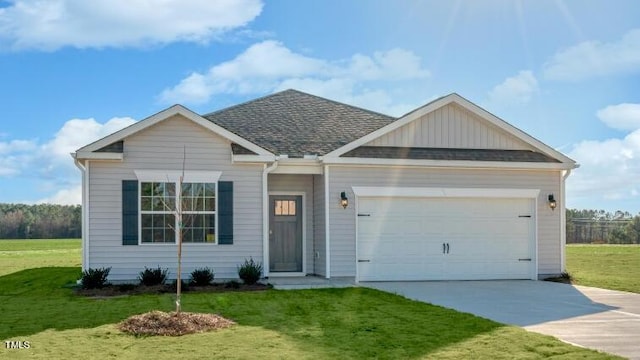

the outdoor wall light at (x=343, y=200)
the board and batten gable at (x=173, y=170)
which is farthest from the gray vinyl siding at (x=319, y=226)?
the board and batten gable at (x=173, y=170)

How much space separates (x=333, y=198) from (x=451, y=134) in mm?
3573

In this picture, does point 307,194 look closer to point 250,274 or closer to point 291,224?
point 291,224

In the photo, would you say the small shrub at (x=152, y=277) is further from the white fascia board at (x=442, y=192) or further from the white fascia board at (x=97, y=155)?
Result: the white fascia board at (x=442, y=192)

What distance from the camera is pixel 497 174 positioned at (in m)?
16.3

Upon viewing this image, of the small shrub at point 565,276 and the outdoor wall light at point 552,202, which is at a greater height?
the outdoor wall light at point 552,202

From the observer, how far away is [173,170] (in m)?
14.7

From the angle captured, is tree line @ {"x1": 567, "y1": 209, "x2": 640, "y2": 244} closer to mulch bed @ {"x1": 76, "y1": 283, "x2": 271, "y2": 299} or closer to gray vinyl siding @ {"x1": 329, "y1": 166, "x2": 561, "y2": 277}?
gray vinyl siding @ {"x1": 329, "y1": 166, "x2": 561, "y2": 277}

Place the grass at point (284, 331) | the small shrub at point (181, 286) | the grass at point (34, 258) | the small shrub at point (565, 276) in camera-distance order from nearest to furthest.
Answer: the grass at point (284, 331)
the small shrub at point (181, 286)
the small shrub at point (565, 276)
the grass at point (34, 258)

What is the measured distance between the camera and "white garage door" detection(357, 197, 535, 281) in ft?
50.7

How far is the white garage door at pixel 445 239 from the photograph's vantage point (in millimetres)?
15461

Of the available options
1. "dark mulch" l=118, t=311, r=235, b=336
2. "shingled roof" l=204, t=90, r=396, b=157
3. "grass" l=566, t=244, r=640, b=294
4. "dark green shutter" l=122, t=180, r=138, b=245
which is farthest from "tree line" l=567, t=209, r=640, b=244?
"dark mulch" l=118, t=311, r=235, b=336

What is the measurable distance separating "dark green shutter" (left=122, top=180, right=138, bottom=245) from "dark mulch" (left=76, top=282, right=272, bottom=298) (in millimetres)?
1127

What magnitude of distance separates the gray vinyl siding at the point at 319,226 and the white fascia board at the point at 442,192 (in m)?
0.92

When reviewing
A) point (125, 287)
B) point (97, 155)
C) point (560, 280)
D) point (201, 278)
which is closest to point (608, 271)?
point (560, 280)
